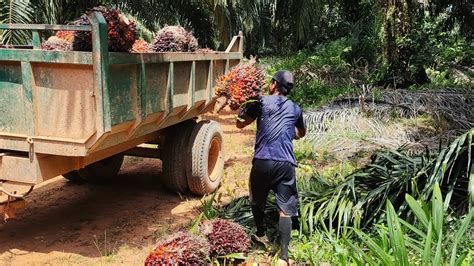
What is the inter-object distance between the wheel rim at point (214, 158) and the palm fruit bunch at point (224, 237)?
195 centimetres

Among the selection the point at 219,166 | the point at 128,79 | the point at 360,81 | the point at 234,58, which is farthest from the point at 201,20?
the point at 128,79

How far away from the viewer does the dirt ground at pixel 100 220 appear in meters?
4.07

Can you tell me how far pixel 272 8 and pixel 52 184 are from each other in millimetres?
11720

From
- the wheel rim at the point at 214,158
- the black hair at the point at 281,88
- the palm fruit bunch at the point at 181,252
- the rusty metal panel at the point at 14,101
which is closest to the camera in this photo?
the palm fruit bunch at the point at 181,252

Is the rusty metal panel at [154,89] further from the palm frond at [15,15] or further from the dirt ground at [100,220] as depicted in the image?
the palm frond at [15,15]

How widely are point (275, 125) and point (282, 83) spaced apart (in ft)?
1.08

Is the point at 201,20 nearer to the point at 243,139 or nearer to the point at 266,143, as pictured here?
the point at 243,139

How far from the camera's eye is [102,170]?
19.7 ft

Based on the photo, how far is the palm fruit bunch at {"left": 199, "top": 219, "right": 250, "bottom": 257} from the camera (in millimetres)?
3726

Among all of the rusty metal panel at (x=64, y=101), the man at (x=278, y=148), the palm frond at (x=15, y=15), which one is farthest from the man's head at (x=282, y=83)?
the palm frond at (x=15, y=15)

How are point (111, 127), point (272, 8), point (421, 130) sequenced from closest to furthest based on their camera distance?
point (111, 127)
point (421, 130)
point (272, 8)

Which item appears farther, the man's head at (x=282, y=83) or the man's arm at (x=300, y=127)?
the man's arm at (x=300, y=127)

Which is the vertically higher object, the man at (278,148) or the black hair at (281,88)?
the black hair at (281,88)

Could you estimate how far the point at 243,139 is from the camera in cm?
866
